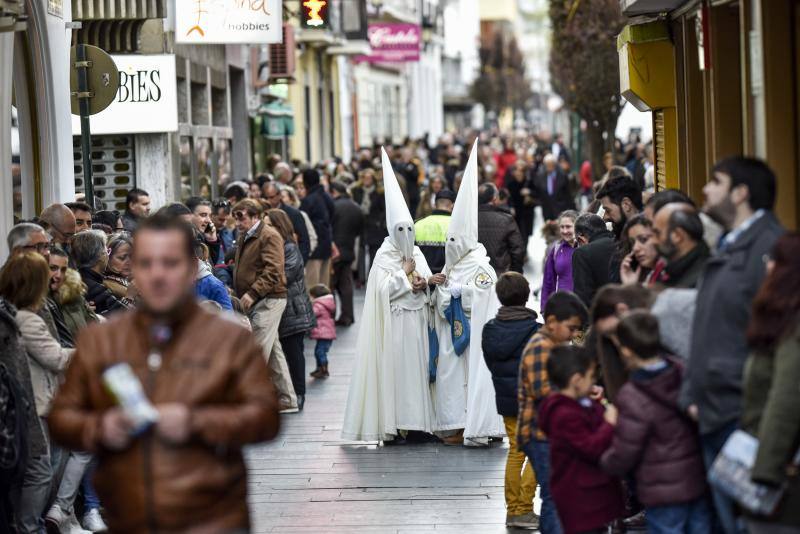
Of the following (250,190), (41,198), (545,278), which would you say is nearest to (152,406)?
(545,278)

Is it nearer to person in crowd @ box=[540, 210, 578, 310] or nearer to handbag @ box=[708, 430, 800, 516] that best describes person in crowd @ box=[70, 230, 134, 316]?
person in crowd @ box=[540, 210, 578, 310]

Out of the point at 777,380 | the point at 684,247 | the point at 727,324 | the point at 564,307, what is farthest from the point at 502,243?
the point at 777,380

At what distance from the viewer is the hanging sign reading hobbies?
62.7 ft

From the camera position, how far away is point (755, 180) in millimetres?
6426

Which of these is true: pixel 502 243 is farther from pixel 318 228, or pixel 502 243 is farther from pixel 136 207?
pixel 318 228

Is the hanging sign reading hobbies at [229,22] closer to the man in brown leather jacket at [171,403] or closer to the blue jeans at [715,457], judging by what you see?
the blue jeans at [715,457]

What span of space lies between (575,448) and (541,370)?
3.55 ft

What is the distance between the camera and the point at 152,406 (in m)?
5.29

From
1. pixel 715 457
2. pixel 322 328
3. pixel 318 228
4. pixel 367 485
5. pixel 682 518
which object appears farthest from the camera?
pixel 318 228

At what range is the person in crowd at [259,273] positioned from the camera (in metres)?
13.8

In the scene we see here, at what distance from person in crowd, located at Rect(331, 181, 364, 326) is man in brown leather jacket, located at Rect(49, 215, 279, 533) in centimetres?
1564

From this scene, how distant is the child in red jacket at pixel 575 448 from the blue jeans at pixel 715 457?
2.08ft

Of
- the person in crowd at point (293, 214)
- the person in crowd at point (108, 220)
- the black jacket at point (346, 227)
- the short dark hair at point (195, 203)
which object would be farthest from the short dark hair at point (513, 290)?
the black jacket at point (346, 227)

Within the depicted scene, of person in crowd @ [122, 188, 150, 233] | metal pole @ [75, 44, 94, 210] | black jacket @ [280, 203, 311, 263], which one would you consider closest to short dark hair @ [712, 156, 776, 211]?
metal pole @ [75, 44, 94, 210]
